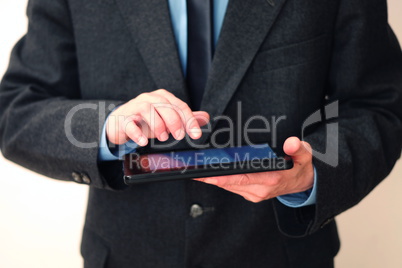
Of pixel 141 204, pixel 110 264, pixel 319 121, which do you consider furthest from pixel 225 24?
pixel 110 264

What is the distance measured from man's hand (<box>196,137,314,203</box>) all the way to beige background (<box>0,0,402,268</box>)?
3.02 feet

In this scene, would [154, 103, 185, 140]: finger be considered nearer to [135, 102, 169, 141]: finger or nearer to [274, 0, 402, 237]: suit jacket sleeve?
[135, 102, 169, 141]: finger

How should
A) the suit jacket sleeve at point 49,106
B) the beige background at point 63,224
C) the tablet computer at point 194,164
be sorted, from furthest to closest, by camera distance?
the beige background at point 63,224, the suit jacket sleeve at point 49,106, the tablet computer at point 194,164

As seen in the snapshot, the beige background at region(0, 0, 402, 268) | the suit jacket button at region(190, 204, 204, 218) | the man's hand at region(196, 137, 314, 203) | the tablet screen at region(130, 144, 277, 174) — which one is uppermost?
the tablet screen at region(130, 144, 277, 174)

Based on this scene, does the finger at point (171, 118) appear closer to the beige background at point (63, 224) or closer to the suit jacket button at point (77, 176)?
the suit jacket button at point (77, 176)

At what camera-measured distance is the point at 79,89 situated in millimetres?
827

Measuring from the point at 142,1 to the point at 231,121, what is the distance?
271mm

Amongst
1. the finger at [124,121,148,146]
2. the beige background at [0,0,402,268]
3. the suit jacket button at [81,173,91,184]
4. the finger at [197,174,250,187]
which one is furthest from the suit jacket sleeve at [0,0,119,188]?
the beige background at [0,0,402,268]

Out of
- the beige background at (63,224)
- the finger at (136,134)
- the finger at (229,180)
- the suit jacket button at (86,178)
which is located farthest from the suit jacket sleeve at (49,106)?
the beige background at (63,224)

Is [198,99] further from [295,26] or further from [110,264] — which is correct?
[110,264]

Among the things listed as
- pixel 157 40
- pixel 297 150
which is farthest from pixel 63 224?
pixel 297 150

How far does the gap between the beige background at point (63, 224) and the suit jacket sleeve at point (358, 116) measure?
74 centimetres

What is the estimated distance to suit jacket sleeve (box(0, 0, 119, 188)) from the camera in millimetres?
661

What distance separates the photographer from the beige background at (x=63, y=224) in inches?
54.4
